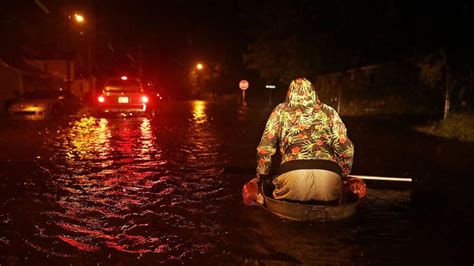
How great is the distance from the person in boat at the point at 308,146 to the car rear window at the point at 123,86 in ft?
49.4

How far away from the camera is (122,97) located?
19.4 meters

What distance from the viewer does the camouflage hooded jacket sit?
505cm

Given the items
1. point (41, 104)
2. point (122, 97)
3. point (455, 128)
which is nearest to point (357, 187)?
point (455, 128)

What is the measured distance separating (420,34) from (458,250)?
1632 centimetres

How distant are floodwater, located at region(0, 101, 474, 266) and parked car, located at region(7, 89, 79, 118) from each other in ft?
36.9

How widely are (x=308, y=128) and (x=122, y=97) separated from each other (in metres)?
15.4

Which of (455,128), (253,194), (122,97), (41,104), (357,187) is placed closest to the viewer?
(357,187)

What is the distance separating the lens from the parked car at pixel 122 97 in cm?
1944

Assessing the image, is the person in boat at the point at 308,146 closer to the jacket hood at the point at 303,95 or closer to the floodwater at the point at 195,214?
the jacket hood at the point at 303,95

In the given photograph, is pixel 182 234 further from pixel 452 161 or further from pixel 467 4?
pixel 467 4

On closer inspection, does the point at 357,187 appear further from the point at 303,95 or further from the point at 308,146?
the point at 303,95

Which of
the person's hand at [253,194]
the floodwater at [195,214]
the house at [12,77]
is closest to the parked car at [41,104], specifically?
the house at [12,77]

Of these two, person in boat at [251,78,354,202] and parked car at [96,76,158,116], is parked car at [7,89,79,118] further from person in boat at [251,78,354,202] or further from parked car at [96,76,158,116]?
person in boat at [251,78,354,202]

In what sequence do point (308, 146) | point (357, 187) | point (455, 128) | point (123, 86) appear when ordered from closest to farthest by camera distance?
1. point (308, 146)
2. point (357, 187)
3. point (455, 128)
4. point (123, 86)
